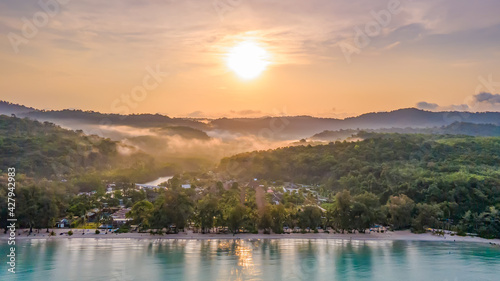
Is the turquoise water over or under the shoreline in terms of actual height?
under

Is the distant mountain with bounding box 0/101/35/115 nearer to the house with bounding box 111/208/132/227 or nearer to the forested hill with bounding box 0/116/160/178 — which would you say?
the forested hill with bounding box 0/116/160/178

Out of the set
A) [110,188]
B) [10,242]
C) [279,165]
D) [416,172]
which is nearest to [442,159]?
[416,172]

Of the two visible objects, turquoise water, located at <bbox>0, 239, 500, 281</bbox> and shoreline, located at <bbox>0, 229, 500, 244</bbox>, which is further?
shoreline, located at <bbox>0, 229, 500, 244</bbox>

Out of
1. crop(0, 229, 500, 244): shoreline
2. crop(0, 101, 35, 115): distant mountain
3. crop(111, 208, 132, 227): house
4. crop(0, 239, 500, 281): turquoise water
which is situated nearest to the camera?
crop(0, 239, 500, 281): turquoise water

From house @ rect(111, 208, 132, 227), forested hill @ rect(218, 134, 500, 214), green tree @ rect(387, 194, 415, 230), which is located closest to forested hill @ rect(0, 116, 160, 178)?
house @ rect(111, 208, 132, 227)

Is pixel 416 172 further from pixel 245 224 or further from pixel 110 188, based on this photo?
pixel 110 188

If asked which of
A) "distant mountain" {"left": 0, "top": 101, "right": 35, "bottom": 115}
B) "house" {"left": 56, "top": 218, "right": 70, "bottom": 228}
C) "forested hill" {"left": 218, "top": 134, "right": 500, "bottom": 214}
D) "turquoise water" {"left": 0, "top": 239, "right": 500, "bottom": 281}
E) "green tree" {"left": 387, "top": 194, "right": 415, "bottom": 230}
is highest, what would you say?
"distant mountain" {"left": 0, "top": 101, "right": 35, "bottom": 115}
